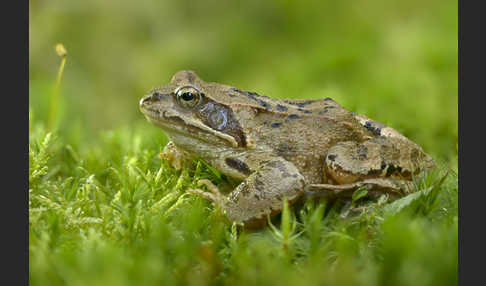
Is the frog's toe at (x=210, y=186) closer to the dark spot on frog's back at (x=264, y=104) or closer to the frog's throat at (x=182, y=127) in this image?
the frog's throat at (x=182, y=127)

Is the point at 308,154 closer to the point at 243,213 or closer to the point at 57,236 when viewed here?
the point at 243,213

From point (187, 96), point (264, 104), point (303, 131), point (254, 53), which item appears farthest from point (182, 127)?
point (254, 53)

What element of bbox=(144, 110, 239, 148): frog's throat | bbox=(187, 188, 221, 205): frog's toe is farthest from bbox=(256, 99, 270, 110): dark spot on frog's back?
bbox=(187, 188, 221, 205): frog's toe

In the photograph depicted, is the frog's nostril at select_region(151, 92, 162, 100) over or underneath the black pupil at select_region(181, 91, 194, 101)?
underneath

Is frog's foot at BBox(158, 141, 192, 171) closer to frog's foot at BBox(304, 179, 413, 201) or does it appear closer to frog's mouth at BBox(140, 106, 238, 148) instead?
frog's mouth at BBox(140, 106, 238, 148)

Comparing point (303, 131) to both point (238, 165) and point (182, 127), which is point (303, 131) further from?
point (182, 127)

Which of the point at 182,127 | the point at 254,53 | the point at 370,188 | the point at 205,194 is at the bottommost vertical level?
the point at 205,194

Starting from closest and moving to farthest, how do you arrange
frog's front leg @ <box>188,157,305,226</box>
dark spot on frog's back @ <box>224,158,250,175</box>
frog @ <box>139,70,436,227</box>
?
frog's front leg @ <box>188,157,305,226</box> < frog @ <box>139,70,436,227</box> < dark spot on frog's back @ <box>224,158,250,175</box>
